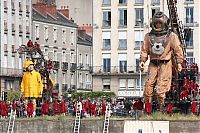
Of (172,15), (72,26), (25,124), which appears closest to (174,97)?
(172,15)

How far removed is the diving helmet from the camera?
43.3 m

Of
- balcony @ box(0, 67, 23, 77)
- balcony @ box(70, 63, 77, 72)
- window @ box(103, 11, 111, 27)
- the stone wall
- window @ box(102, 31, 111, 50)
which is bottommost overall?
the stone wall

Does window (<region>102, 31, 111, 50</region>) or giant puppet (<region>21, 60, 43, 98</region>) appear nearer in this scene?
giant puppet (<region>21, 60, 43, 98</region>)

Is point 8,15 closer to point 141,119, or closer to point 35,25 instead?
point 35,25

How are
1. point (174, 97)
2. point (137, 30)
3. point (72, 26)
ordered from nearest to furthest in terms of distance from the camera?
point (174, 97), point (137, 30), point (72, 26)

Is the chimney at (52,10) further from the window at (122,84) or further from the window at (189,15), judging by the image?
the window at (189,15)

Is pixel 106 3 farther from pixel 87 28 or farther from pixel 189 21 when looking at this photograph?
pixel 87 28

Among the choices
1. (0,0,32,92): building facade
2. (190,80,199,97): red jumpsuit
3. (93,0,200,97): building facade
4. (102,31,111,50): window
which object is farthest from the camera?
(102,31,111,50): window

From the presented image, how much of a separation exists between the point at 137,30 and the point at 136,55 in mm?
3048

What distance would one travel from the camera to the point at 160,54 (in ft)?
142

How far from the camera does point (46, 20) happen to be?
126m

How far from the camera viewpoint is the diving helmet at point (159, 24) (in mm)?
43344

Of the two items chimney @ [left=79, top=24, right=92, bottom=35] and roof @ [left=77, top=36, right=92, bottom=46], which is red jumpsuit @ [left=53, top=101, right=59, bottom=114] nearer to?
roof @ [left=77, top=36, right=92, bottom=46]

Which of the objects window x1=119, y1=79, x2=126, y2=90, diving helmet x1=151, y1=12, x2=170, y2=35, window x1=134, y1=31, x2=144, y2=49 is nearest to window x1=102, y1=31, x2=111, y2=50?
window x1=134, y1=31, x2=144, y2=49
